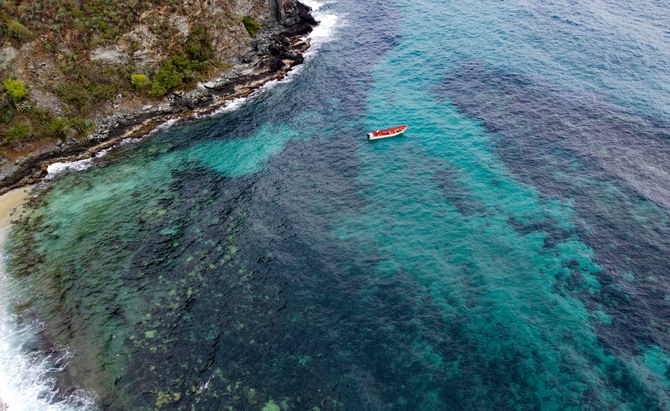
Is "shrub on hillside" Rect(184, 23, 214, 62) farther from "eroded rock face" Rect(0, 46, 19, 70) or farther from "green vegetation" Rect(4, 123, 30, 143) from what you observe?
"green vegetation" Rect(4, 123, 30, 143)

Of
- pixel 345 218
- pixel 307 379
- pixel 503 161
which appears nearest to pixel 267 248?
pixel 345 218

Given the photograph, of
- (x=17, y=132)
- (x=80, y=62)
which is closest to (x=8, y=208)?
(x=17, y=132)

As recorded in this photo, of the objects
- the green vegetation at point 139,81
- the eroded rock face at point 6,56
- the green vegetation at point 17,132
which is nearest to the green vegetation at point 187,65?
the green vegetation at point 139,81

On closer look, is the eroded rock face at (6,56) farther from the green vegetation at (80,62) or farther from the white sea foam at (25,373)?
the white sea foam at (25,373)

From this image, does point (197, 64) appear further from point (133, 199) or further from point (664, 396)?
point (664, 396)

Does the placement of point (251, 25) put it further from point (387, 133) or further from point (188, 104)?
point (387, 133)

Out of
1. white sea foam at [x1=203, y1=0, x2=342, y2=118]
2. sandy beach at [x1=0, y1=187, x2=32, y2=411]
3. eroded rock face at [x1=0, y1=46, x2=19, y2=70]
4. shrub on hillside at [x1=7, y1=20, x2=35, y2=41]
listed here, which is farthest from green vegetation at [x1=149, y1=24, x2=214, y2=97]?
sandy beach at [x1=0, y1=187, x2=32, y2=411]
